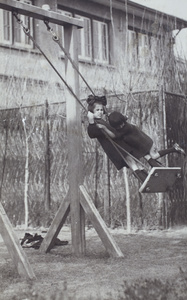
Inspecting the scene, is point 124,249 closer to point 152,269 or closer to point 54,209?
point 152,269

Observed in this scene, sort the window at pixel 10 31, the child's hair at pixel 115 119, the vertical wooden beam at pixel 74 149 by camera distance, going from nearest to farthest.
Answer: the child's hair at pixel 115 119, the vertical wooden beam at pixel 74 149, the window at pixel 10 31

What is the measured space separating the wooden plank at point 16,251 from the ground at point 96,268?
8 centimetres

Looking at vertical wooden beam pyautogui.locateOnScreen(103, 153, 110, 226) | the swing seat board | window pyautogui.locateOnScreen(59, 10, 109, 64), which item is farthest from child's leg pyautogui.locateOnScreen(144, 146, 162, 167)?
window pyautogui.locateOnScreen(59, 10, 109, 64)

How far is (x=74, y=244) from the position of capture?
21.9 ft

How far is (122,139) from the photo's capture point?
597 cm

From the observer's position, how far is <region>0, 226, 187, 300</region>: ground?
4578mm

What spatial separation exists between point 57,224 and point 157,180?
1551 millimetres

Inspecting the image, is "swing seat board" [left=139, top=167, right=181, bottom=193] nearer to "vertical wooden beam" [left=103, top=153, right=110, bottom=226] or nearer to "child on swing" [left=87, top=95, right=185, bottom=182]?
"child on swing" [left=87, top=95, right=185, bottom=182]

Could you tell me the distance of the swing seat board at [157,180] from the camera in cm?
570

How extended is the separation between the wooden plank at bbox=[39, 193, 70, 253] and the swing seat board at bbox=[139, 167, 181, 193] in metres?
1.30

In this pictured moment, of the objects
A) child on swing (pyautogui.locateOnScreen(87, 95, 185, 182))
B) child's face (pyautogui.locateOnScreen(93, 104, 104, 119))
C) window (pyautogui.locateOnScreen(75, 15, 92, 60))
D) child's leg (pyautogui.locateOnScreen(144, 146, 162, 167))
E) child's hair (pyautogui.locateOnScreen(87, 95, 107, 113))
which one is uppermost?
window (pyautogui.locateOnScreen(75, 15, 92, 60))

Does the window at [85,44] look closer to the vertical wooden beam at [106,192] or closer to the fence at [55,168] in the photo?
the fence at [55,168]

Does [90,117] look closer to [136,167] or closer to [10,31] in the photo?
[136,167]

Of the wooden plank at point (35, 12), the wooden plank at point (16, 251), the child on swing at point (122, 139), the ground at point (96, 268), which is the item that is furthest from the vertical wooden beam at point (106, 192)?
the wooden plank at point (16, 251)
